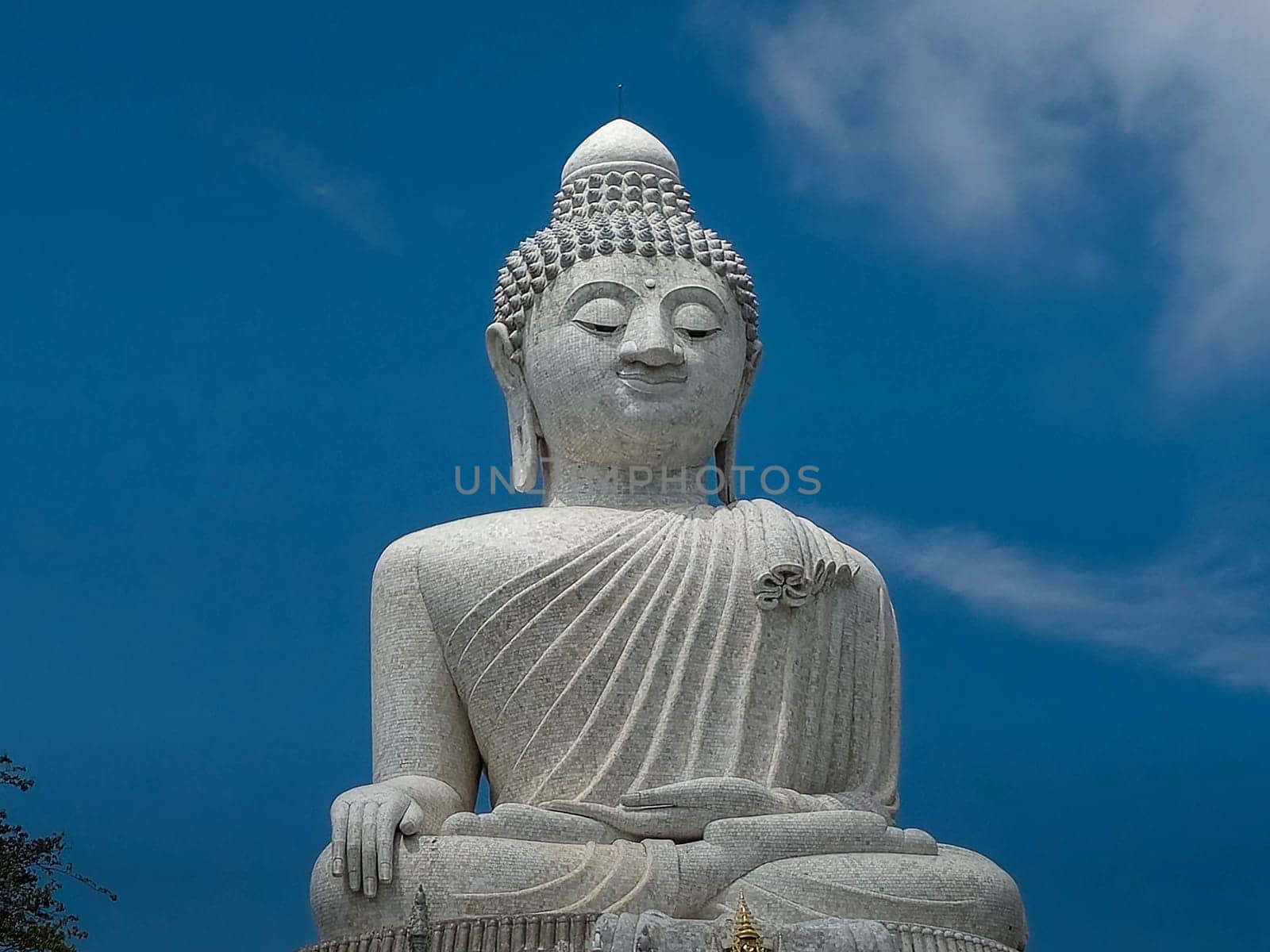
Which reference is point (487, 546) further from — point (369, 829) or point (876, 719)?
point (876, 719)

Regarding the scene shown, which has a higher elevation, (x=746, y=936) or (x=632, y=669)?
(x=632, y=669)

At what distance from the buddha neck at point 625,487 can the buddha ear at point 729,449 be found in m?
0.40

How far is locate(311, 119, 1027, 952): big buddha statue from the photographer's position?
9695mm

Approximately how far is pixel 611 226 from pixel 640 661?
8.13ft

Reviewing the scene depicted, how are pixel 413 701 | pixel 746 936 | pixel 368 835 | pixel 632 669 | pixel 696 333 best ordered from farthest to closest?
pixel 696 333 → pixel 413 701 → pixel 632 669 → pixel 368 835 → pixel 746 936

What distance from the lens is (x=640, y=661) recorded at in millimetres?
10703

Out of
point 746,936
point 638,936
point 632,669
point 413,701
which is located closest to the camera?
point 746,936

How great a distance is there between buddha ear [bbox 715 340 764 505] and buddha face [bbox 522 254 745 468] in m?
0.34

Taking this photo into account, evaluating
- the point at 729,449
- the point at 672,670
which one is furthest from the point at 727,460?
the point at 672,670

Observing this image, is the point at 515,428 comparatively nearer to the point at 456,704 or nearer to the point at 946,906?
the point at 456,704

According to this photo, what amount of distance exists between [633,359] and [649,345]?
13 cm

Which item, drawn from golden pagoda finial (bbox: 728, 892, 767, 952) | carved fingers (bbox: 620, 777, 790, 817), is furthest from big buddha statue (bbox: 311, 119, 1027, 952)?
golden pagoda finial (bbox: 728, 892, 767, 952)

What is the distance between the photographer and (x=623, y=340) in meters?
11.4

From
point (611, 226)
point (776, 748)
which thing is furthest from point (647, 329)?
point (776, 748)
